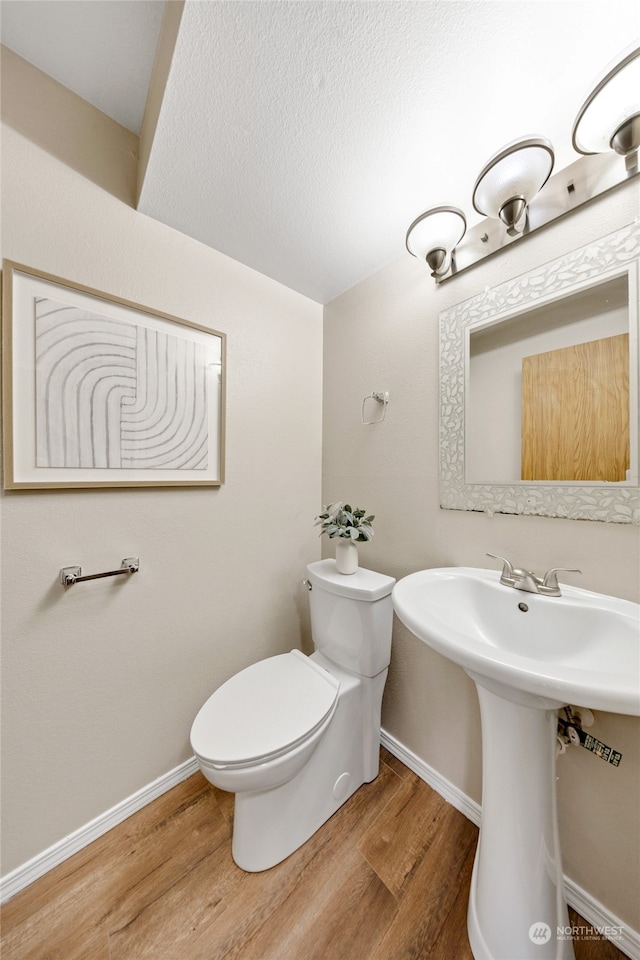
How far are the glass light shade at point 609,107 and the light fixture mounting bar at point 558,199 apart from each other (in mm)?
54

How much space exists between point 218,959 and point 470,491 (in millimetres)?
1376

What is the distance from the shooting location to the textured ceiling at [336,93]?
670 millimetres

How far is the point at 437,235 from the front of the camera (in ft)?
3.31

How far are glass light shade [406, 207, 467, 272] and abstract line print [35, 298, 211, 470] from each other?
2.78ft

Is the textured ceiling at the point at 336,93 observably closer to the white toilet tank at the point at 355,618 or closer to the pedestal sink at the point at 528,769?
the pedestal sink at the point at 528,769

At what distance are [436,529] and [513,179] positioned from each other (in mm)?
1024

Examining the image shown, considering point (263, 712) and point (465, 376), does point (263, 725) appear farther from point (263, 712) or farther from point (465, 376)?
point (465, 376)

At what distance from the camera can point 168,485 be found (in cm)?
115

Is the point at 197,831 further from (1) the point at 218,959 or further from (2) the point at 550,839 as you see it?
(2) the point at 550,839

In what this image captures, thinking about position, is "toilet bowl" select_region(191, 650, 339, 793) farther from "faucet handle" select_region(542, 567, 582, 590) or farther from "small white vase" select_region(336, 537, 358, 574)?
"faucet handle" select_region(542, 567, 582, 590)

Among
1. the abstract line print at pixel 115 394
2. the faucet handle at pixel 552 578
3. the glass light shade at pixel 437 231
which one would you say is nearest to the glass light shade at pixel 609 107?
the glass light shade at pixel 437 231

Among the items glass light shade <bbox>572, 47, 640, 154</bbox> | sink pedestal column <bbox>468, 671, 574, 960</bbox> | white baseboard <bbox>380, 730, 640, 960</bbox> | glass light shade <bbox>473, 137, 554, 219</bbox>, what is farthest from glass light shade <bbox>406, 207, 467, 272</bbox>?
white baseboard <bbox>380, 730, 640, 960</bbox>

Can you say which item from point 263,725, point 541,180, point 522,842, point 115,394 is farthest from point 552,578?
point 115,394

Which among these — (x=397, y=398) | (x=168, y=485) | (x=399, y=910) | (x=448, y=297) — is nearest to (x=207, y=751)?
(x=399, y=910)
